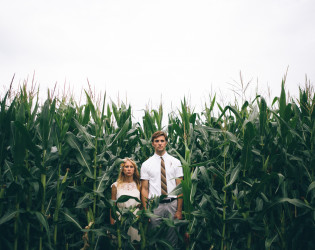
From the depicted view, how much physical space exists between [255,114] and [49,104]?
2925mm

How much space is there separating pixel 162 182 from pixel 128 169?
0.54 m

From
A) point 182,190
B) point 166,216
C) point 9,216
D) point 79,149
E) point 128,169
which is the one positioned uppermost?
point 79,149

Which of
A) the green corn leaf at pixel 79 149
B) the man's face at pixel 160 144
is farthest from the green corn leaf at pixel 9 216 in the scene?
the man's face at pixel 160 144

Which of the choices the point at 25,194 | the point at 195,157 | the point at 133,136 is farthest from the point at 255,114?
the point at 25,194

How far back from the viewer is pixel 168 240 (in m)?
3.12

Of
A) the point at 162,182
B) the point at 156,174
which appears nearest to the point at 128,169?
the point at 156,174

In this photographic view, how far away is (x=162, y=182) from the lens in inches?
130

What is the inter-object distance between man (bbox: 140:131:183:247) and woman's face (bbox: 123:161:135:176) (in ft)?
0.51

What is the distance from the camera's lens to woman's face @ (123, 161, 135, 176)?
3.36 meters

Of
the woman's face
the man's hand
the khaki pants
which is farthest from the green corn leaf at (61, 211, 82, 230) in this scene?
the man's hand

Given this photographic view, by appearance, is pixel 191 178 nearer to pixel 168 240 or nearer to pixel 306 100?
pixel 168 240

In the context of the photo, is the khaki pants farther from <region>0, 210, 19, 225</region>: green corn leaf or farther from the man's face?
<region>0, 210, 19, 225</region>: green corn leaf

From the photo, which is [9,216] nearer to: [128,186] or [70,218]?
[70,218]

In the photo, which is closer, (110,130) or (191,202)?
(191,202)
